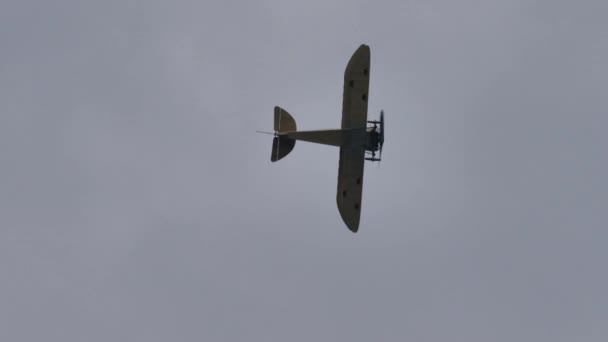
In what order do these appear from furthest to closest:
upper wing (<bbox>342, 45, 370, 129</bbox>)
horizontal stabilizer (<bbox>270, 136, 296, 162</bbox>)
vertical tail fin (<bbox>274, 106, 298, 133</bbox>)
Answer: vertical tail fin (<bbox>274, 106, 298, 133</bbox>) → horizontal stabilizer (<bbox>270, 136, 296, 162</bbox>) → upper wing (<bbox>342, 45, 370, 129</bbox>)

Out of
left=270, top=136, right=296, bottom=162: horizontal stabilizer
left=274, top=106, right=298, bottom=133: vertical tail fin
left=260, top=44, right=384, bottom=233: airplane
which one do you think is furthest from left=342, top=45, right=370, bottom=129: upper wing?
left=270, top=136, right=296, bottom=162: horizontal stabilizer

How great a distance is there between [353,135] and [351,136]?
0.14 m

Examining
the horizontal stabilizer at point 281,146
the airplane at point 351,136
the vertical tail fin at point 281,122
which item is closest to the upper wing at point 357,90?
the airplane at point 351,136

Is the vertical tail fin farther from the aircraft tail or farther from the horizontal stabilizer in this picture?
the horizontal stabilizer

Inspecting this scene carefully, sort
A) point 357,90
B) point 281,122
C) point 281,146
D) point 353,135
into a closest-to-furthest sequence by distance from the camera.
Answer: point 357,90, point 353,135, point 281,146, point 281,122

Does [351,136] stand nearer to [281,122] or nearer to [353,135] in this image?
[353,135]

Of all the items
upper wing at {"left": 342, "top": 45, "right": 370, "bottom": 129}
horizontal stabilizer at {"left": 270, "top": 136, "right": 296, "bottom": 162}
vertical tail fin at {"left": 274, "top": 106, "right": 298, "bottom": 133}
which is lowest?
horizontal stabilizer at {"left": 270, "top": 136, "right": 296, "bottom": 162}

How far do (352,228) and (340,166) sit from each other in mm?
3831

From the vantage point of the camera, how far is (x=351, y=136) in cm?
7412

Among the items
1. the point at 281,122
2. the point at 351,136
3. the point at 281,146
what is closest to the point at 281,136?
the point at 281,146

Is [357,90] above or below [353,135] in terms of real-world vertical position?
above

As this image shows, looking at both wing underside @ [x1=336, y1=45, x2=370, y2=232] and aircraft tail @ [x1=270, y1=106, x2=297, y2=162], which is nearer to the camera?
wing underside @ [x1=336, y1=45, x2=370, y2=232]

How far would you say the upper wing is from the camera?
242 ft

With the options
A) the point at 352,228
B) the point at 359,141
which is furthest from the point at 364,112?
the point at 352,228
